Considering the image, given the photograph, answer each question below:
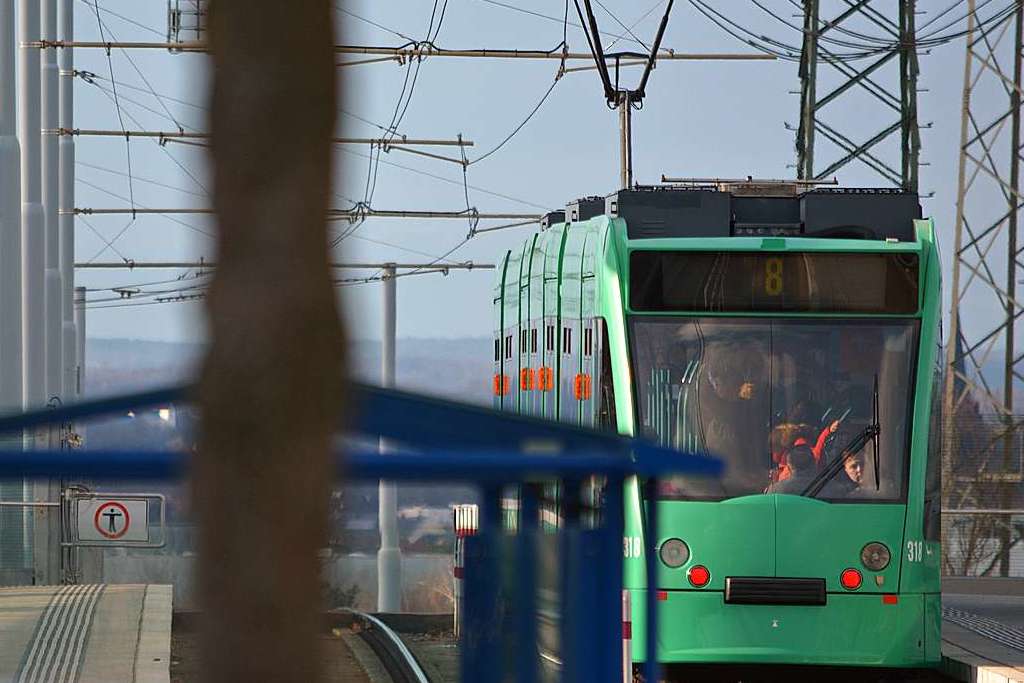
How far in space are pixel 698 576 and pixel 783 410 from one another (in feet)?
3.97

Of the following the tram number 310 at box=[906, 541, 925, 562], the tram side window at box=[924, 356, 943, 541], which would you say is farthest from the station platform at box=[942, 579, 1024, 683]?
the tram side window at box=[924, 356, 943, 541]

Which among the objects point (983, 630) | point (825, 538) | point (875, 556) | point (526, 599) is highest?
point (526, 599)

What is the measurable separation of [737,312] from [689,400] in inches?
29.0

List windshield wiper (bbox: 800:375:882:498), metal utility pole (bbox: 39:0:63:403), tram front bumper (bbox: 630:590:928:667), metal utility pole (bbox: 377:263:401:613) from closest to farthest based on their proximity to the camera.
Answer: tram front bumper (bbox: 630:590:928:667) → windshield wiper (bbox: 800:375:882:498) → metal utility pole (bbox: 39:0:63:403) → metal utility pole (bbox: 377:263:401:613)

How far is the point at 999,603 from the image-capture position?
23.5m

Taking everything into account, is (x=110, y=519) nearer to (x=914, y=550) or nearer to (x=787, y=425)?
(x=787, y=425)

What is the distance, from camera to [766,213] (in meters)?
14.7

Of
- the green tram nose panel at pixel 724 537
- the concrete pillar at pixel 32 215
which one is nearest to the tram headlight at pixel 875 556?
the green tram nose panel at pixel 724 537

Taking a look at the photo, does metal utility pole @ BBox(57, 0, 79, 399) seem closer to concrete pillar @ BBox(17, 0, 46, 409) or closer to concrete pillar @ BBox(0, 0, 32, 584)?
concrete pillar @ BBox(17, 0, 46, 409)

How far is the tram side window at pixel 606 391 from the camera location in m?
13.7

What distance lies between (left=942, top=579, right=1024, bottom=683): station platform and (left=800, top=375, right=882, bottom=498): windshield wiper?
1747 mm

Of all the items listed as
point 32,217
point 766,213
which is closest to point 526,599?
point 766,213

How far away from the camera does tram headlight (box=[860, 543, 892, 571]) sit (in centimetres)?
1363

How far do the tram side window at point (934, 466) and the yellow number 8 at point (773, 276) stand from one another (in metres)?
1.15
